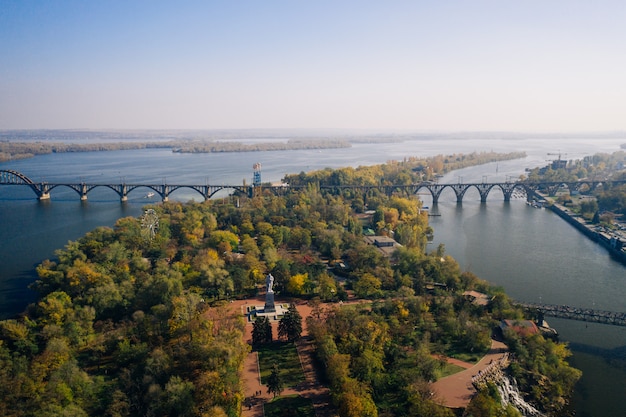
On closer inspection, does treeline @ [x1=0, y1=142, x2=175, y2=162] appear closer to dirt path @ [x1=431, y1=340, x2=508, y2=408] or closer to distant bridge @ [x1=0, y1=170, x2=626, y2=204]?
distant bridge @ [x1=0, y1=170, x2=626, y2=204]

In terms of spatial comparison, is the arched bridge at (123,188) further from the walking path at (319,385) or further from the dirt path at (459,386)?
the dirt path at (459,386)

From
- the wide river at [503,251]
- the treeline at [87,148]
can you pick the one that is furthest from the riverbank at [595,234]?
the treeline at [87,148]

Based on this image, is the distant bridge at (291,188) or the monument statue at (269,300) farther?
the distant bridge at (291,188)

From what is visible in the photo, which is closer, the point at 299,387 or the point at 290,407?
the point at 290,407

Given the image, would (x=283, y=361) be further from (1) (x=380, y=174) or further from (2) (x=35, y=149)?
(2) (x=35, y=149)

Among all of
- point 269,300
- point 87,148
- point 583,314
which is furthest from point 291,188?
point 87,148

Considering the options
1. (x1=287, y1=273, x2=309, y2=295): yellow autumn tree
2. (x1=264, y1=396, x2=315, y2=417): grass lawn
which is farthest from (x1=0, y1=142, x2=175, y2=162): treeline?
(x1=264, y1=396, x2=315, y2=417): grass lawn
